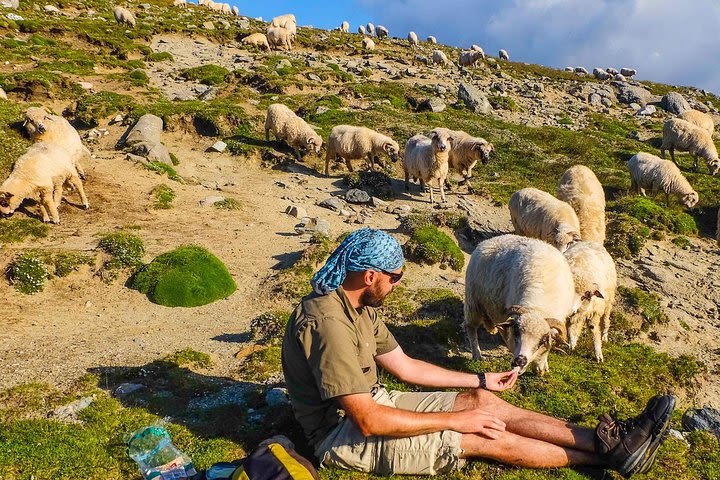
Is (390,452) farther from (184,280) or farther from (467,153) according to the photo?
(467,153)

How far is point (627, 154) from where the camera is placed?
2814cm

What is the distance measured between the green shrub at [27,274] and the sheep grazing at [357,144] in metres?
14.5

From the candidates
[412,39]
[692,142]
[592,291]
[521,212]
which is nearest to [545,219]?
[521,212]

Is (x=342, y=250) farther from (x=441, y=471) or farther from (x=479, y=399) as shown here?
(x=441, y=471)

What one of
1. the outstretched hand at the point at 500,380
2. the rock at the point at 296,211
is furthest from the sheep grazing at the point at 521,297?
the rock at the point at 296,211

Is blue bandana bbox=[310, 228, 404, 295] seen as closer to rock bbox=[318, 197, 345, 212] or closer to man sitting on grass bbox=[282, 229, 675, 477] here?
man sitting on grass bbox=[282, 229, 675, 477]

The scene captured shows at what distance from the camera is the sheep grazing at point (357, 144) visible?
22.3m

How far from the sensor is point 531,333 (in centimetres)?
691

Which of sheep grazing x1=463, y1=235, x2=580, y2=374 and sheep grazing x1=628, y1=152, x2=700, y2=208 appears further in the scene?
sheep grazing x1=628, y1=152, x2=700, y2=208

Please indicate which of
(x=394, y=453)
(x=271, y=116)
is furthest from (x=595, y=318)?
(x=271, y=116)

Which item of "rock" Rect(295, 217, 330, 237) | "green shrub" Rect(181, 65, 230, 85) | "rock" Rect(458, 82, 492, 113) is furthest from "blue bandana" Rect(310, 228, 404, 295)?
"rock" Rect(458, 82, 492, 113)

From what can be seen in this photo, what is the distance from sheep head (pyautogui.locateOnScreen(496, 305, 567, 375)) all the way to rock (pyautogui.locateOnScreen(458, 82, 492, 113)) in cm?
3267

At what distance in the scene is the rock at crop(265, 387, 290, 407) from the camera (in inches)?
253

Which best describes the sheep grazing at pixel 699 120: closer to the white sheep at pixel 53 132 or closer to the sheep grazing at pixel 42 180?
the white sheep at pixel 53 132
